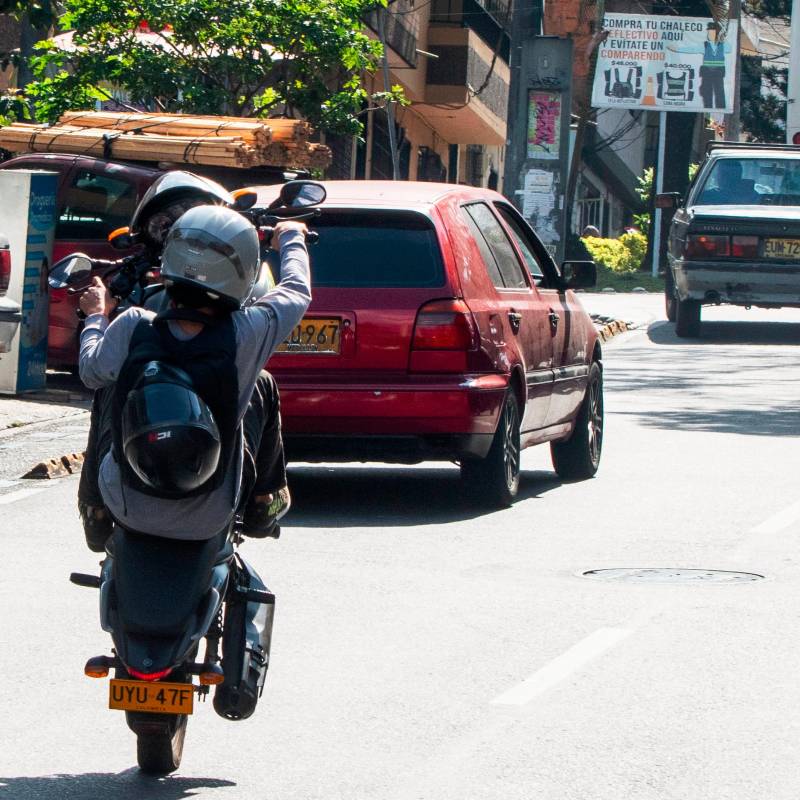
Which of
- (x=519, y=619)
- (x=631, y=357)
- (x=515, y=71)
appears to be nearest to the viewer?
(x=519, y=619)

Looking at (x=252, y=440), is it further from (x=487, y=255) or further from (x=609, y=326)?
(x=609, y=326)

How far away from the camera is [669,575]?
8.98 metres

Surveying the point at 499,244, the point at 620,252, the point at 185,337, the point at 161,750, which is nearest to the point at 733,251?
the point at 499,244

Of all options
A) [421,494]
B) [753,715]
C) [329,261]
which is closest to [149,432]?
[753,715]

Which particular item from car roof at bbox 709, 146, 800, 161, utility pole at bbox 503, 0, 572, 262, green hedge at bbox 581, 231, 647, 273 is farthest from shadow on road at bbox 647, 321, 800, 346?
green hedge at bbox 581, 231, 647, 273

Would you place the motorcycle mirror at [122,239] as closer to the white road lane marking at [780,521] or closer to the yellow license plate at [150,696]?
the yellow license plate at [150,696]

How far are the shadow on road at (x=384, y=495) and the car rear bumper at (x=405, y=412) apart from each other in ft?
1.41

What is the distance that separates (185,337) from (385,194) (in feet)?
19.0

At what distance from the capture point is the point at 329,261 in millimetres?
10547

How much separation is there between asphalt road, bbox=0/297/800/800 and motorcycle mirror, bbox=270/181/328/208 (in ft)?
5.03

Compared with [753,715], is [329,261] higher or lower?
higher

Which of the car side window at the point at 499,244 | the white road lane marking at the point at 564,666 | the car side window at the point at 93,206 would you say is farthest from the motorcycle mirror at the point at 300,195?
the car side window at the point at 93,206

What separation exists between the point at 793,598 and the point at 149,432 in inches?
163

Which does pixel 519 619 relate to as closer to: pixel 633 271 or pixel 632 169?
pixel 633 271
